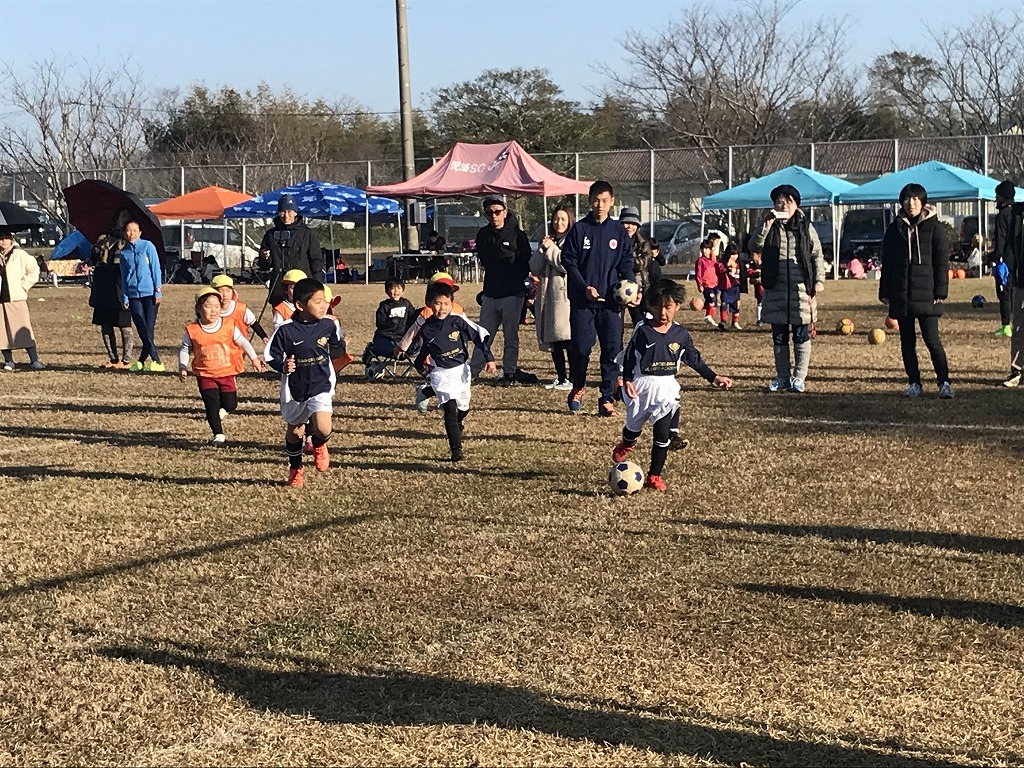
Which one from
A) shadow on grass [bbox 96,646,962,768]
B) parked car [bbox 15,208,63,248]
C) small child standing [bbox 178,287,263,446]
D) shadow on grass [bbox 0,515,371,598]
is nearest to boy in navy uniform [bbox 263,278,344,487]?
shadow on grass [bbox 0,515,371,598]

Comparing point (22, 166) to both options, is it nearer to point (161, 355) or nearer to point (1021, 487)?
point (161, 355)

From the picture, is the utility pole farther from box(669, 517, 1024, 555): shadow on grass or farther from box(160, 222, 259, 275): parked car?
box(669, 517, 1024, 555): shadow on grass

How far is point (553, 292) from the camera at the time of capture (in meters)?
13.5

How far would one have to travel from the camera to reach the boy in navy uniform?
9.07m

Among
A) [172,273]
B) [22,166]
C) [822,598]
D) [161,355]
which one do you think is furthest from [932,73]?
[822,598]


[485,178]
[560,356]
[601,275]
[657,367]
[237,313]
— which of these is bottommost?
[560,356]

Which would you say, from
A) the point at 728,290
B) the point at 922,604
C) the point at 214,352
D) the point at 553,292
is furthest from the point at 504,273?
the point at 922,604

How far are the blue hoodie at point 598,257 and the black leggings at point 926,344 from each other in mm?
2677

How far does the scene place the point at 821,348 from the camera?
683 inches

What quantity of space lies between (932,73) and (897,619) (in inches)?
1825

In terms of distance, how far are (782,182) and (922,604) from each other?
26.9m

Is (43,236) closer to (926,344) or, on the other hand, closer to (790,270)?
(790,270)

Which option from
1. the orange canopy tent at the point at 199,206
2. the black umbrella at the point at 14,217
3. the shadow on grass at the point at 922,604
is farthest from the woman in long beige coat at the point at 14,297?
the orange canopy tent at the point at 199,206

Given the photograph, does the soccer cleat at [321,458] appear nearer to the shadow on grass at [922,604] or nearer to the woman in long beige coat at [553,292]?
the shadow on grass at [922,604]
